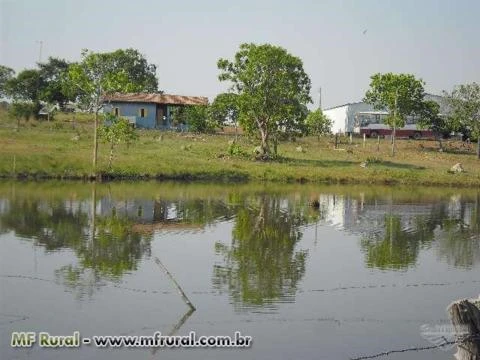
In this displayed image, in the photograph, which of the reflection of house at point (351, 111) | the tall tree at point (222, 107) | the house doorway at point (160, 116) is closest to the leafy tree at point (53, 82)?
the house doorway at point (160, 116)

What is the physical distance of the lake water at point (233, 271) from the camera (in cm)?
1319

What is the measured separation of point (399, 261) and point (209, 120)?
33.9 metres

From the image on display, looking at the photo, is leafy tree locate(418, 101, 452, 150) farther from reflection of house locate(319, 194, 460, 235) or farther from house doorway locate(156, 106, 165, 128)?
house doorway locate(156, 106, 165, 128)

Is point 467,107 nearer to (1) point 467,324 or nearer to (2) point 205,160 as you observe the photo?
(2) point 205,160

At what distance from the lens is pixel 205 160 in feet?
160

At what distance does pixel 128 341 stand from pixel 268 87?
40412mm

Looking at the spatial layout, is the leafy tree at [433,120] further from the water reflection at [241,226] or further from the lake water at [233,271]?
the lake water at [233,271]

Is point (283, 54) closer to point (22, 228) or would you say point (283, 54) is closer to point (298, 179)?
point (298, 179)

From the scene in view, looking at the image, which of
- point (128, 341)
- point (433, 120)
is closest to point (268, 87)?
point (433, 120)

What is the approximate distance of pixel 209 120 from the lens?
176 feet

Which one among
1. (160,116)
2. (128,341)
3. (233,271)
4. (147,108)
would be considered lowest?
(128,341)

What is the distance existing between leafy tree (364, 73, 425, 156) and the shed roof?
18.3 meters

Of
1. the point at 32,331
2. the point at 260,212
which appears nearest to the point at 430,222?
the point at 260,212

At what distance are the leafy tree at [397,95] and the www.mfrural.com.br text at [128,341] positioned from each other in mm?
50842
